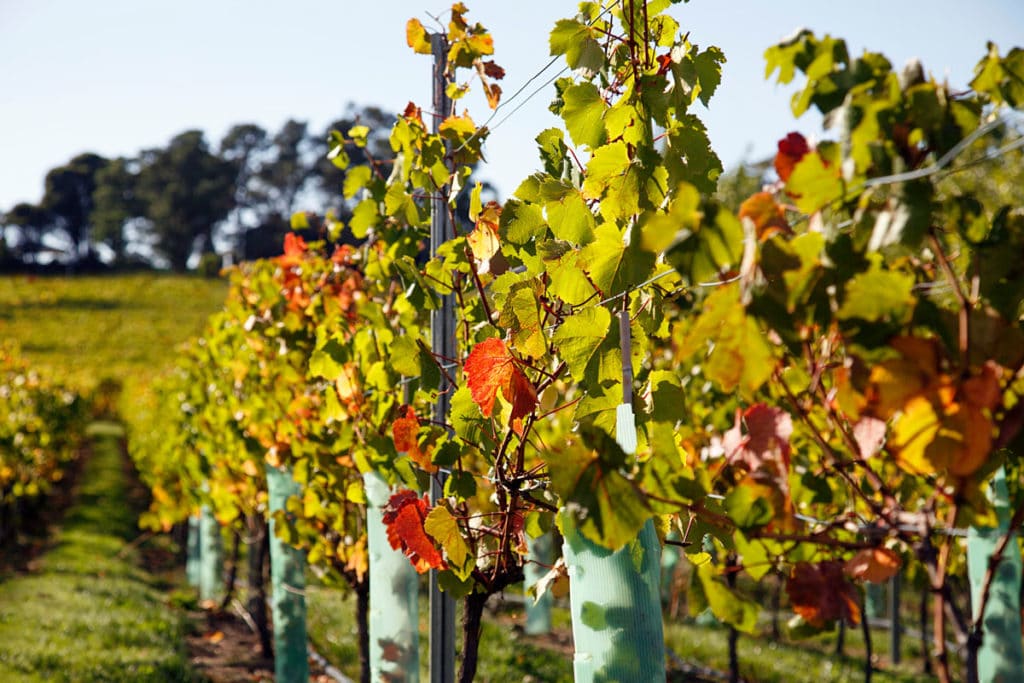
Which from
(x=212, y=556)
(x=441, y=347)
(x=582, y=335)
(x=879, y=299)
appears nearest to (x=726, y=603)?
(x=879, y=299)

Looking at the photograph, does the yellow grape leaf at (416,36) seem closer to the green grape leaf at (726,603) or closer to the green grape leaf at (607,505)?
the green grape leaf at (607,505)

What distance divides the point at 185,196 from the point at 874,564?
2989 inches

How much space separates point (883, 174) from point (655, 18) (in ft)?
3.66

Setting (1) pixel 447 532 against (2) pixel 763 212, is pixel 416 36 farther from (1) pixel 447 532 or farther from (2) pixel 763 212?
(2) pixel 763 212

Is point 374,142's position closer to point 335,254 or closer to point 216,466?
point 216,466

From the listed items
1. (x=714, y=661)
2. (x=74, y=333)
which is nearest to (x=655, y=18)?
(x=714, y=661)

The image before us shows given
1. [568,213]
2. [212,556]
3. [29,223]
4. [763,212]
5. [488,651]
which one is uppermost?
[29,223]

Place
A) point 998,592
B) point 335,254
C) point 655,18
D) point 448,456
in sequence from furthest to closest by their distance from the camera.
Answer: point 335,254 < point 998,592 < point 448,456 < point 655,18

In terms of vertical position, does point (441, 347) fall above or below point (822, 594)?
above

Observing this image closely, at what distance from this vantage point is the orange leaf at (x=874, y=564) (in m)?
1.23

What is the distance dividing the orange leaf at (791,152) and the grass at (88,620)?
18.4 feet

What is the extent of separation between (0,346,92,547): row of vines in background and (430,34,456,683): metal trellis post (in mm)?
11187

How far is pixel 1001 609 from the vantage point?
13.4 feet

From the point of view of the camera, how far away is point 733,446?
1312 mm
